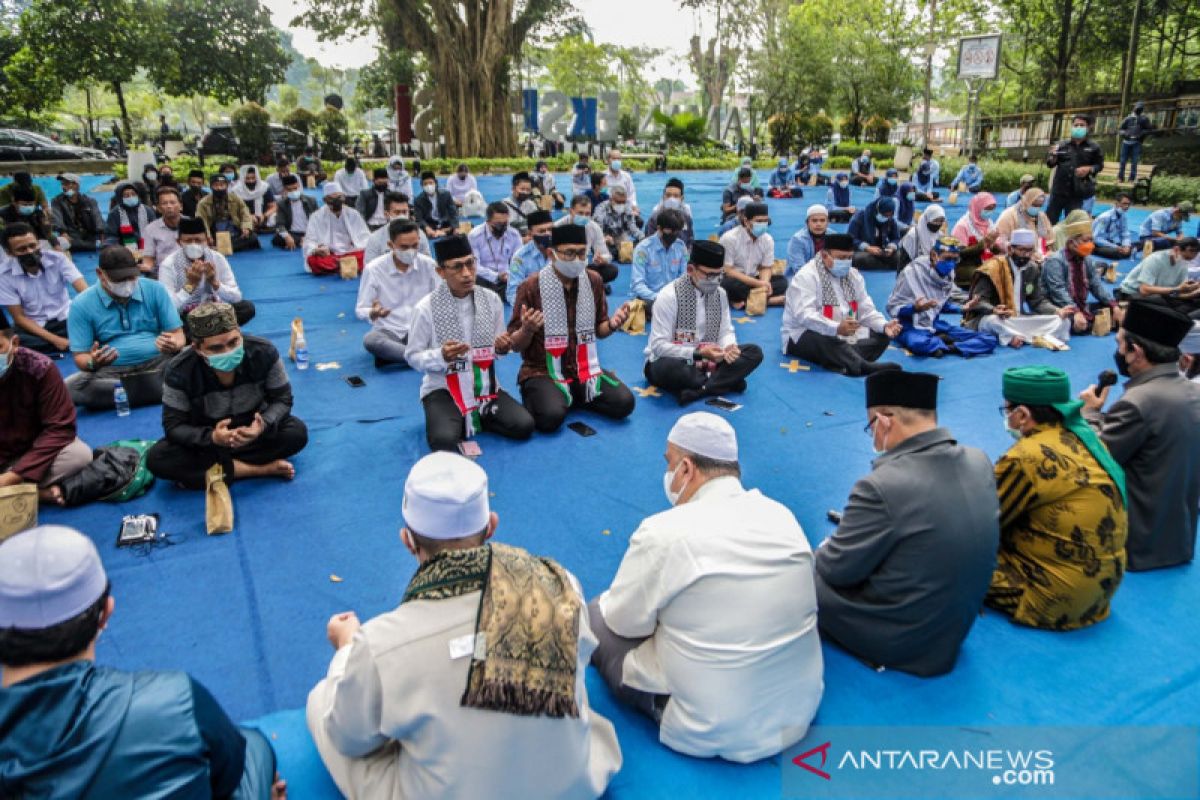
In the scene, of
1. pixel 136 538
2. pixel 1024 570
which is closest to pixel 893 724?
pixel 1024 570

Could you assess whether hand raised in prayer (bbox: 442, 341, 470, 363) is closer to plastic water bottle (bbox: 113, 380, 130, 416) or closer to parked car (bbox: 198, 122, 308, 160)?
plastic water bottle (bbox: 113, 380, 130, 416)

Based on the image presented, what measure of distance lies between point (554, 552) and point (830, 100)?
3431cm

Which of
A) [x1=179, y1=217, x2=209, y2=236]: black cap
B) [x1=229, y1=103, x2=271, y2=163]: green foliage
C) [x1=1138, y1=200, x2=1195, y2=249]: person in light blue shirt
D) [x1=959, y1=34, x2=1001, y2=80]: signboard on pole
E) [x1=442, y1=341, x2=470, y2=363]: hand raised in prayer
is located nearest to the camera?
[x1=442, y1=341, x2=470, y2=363]: hand raised in prayer

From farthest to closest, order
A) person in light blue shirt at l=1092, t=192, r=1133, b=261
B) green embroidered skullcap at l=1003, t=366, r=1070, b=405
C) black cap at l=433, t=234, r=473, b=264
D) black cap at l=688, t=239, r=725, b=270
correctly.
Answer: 1. person in light blue shirt at l=1092, t=192, r=1133, b=261
2. black cap at l=688, t=239, r=725, b=270
3. black cap at l=433, t=234, r=473, b=264
4. green embroidered skullcap at l=1003, t=366, r=1070, b=405

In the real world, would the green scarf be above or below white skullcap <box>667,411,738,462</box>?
below

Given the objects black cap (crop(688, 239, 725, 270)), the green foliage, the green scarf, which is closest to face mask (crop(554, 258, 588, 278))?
black cap (crop(688, 239, 725, 270))

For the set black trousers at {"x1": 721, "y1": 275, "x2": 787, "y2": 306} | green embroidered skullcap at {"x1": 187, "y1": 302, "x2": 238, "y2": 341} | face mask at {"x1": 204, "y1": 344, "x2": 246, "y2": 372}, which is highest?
green embroidered skullcap at {"x1": 187, "y1": 302, "x2": 238, "y2": 341}

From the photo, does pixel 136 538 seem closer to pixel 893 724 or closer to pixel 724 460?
pixel 724 460

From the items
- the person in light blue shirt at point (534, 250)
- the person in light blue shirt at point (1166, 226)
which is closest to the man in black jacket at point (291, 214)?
the person in light blue shirt at point (534, 250)

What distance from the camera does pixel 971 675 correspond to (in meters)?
2.92

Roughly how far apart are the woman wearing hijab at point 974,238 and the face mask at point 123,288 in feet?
27.8

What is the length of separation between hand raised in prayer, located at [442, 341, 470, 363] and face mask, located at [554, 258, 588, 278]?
1.02 metres

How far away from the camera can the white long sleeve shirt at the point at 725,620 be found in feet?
7.34

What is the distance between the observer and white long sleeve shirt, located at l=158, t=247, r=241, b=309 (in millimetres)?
6605
